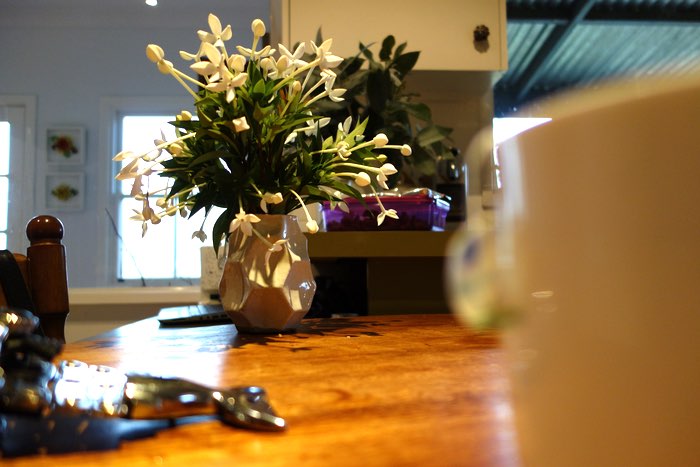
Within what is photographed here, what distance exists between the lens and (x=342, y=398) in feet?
1.10

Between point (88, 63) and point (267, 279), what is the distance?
4506 millimetres

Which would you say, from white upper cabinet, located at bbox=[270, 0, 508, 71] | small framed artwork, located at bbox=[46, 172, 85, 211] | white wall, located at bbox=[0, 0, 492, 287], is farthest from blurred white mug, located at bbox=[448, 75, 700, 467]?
small framed artwork, located at bbox=[46, 172, 85, 211]

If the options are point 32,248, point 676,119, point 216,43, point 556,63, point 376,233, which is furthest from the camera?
point 556,63

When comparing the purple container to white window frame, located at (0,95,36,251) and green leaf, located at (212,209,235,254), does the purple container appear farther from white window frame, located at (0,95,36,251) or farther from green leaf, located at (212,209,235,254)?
white window frame, located at (0,95,36,251)

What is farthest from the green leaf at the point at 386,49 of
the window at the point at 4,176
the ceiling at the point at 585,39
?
the window at the point at 4,176

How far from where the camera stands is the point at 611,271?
0.49 feet

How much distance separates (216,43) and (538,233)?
55 centimetres

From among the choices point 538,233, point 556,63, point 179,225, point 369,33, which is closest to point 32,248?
point 538,233

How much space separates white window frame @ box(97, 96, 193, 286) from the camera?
4.44m

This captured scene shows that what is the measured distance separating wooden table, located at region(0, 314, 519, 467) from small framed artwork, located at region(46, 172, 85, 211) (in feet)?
13.8

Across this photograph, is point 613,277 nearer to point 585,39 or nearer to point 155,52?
point 155,52

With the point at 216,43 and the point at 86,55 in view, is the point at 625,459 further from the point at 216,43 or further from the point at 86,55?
the point at 86,55

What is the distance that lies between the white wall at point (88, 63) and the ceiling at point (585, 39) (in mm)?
1979

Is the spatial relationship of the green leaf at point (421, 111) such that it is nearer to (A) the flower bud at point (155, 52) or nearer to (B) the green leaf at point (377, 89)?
(B) the green leaf at point (377, 89)
